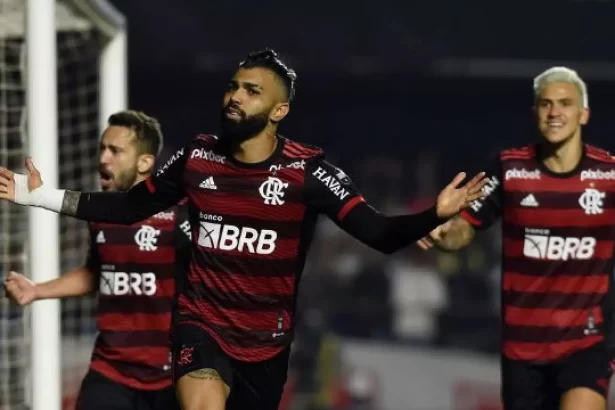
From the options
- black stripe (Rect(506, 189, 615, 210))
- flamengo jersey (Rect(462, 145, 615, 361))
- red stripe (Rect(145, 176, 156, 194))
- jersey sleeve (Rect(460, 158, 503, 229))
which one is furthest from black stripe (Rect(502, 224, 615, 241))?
red stripe (Rect(145, 176, 156, 194))

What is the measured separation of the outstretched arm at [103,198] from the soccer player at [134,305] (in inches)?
27.8

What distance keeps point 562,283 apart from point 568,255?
134mm

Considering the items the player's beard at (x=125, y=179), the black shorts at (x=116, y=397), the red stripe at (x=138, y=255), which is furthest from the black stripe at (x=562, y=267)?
the player's beard at (x=125, y=179)

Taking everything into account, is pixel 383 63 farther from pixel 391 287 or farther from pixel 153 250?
pixel 153 250

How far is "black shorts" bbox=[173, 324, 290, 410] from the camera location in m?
5.98

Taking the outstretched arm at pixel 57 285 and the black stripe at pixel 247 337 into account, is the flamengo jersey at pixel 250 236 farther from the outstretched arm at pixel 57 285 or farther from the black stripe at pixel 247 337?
the outstretched arm at pixel 57 285

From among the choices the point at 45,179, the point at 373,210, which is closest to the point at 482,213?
the point at 373,210

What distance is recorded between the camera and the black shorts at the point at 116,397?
23.1 feet

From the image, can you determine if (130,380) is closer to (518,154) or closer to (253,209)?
(253,209)

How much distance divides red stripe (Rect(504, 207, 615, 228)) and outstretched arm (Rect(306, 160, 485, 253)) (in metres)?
1.37

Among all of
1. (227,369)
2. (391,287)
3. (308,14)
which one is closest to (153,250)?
(227,369)

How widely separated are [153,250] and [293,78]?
4.24 ft

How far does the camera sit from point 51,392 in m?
7.95

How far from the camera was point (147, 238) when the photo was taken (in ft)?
23.4
